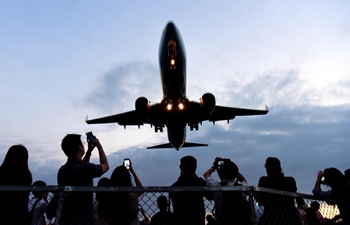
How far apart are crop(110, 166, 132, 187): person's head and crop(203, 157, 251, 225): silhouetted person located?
4.20 feet

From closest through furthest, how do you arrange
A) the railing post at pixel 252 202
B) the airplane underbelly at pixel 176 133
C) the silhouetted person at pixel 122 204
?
the railing post at pixel 252 202, the silhouetted person at pixel 122 204, the airplane underbelly at pixel 176 133

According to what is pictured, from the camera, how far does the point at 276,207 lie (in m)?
3.51

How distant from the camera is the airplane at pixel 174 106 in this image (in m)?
18.1

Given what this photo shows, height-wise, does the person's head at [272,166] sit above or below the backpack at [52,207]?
above

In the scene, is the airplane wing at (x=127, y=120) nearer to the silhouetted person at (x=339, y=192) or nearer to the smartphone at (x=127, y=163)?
the smartphone at (x=127, y=163)

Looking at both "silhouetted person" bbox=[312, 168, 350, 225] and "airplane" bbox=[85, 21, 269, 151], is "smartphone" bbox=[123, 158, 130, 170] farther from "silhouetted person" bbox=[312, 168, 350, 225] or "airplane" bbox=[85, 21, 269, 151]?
"airplane" bbox=[85, 21, 269, 151]

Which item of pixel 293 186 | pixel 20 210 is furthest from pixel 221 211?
pixel 20 210

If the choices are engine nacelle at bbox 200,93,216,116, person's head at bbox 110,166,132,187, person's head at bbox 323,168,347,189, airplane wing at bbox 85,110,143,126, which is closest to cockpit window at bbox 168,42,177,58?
engine nacelle at bbox 200,93,216,116

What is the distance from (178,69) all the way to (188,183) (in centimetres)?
1569

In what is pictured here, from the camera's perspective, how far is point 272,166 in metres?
4.56

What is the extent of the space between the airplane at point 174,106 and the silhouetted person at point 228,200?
1322 cm

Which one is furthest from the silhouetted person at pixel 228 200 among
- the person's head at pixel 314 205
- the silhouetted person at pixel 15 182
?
the silhouetted person at pixel 15 182

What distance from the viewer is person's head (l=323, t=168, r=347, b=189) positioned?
420cm

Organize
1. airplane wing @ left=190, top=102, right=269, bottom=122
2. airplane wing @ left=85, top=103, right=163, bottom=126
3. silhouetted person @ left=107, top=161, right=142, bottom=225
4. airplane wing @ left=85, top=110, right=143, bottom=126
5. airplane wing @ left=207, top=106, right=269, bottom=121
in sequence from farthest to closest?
airplane wing @ left=85, top=110, right=143, bottom=126 < airplane wing @ left=207, top=106, right=269, bottom=121 < airplane wing @ left=190, top=102, right=269, bottom=122 < airplane wing @ left=85, top=103, right=163, bottom=126 < silhouetted person @ left=107, top=161, right=142, bottom=225
